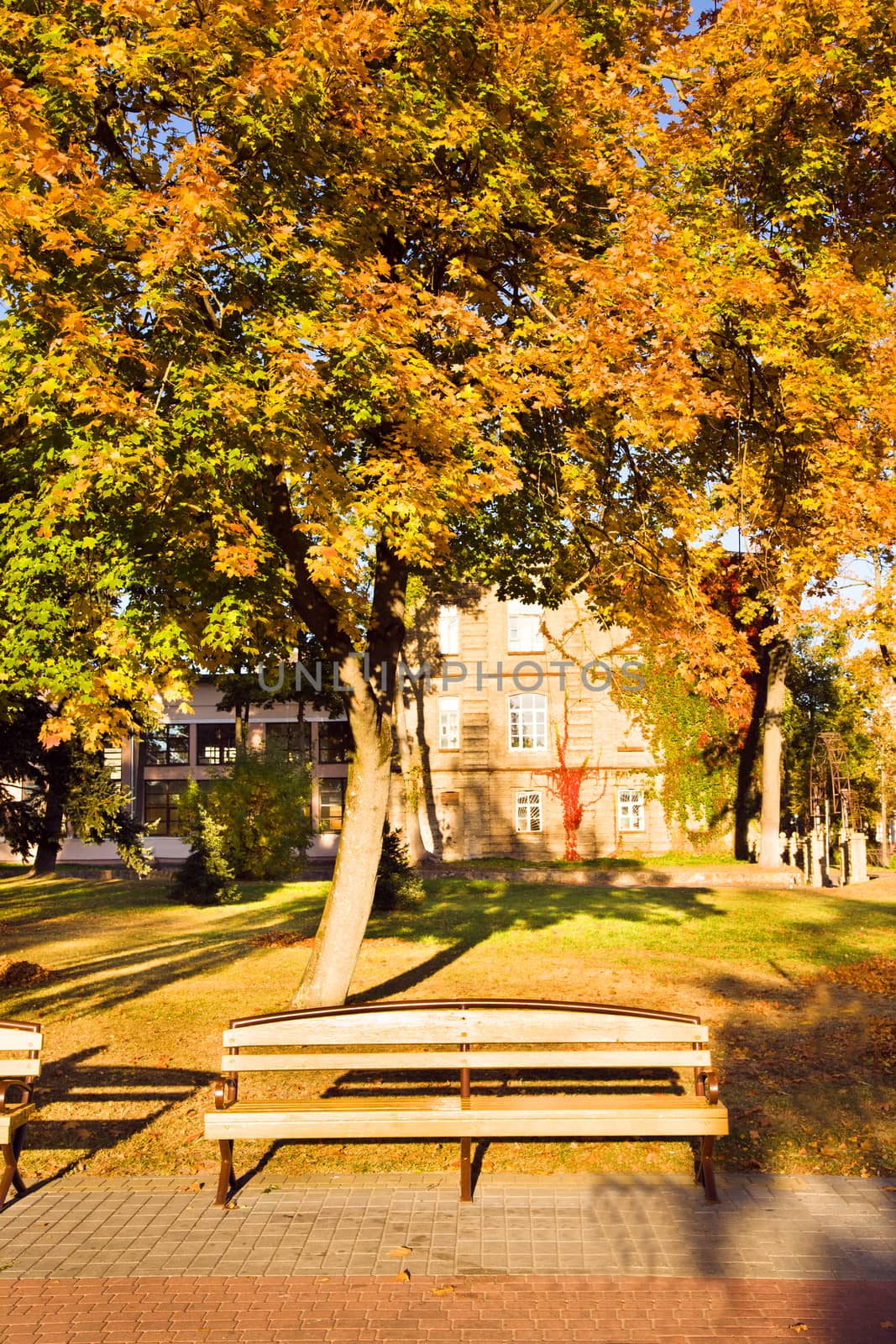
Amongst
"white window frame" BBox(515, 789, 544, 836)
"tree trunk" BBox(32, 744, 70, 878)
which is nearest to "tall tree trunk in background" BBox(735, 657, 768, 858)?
"white window frame" BBox(515, 789, 544, 836)

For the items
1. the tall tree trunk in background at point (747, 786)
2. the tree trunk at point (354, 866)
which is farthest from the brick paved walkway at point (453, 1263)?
the tall tree trunk in background at point (747, 786)

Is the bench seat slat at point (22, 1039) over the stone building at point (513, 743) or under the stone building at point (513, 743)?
under

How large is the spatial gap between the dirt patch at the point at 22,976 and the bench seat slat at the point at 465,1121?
7.89 meters

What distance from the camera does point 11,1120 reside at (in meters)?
6.43

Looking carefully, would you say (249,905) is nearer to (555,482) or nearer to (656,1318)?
(555,482)

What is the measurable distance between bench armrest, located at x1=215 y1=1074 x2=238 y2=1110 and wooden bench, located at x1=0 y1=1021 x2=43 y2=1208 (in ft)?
3.63

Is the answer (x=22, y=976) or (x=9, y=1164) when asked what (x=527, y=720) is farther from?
(x=9, y=1164)

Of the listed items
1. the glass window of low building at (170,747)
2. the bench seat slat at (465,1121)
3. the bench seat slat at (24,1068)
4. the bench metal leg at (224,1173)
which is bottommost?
the bench metal leg at (224,1173)

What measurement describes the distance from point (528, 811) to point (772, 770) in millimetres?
9722

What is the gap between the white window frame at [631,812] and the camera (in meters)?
35.8

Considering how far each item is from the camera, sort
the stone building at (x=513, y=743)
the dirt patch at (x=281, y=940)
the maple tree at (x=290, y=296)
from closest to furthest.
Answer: the maple tree at (x=290, y=296) < the dirt patch at (x=281, y=940) < the stone building at (x=513, y=743)

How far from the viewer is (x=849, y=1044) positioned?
10.1 meters

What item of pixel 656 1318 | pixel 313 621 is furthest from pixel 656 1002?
pixel 656 1318

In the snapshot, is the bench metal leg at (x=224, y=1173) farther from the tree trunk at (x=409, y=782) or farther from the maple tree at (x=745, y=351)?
the tree trunk at (x=409, y=782)
